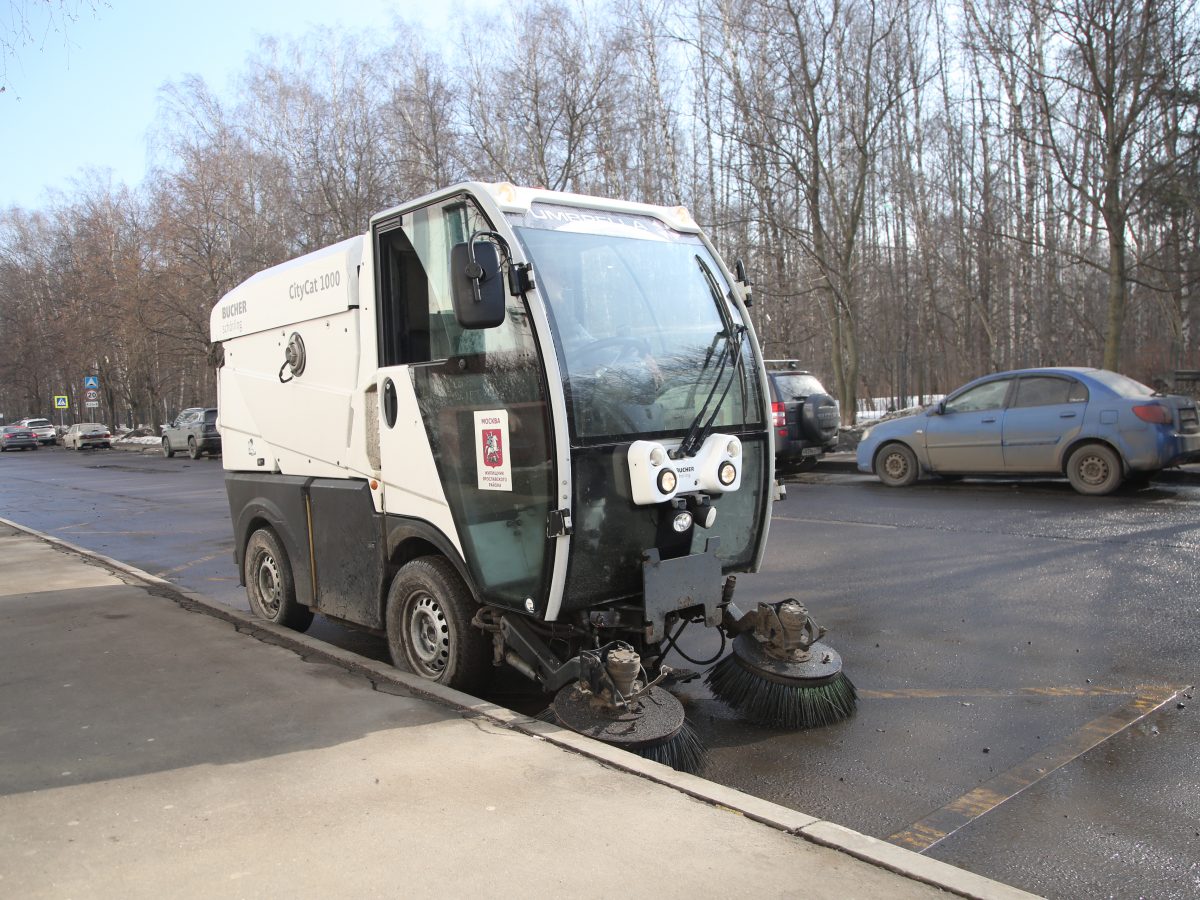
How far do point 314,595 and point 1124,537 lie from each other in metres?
7.52

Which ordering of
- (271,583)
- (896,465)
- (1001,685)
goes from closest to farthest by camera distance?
(1001,685)
(271,583)
(896,465)

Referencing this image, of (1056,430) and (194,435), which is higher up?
(194,435)

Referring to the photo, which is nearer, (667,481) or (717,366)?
(667,481)

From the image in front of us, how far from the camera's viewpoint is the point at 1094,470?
37.9 feet

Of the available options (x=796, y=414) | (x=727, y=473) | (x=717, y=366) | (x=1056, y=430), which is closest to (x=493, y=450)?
(x=727, y=473)

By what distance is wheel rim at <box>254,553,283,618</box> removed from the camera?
6.69 meters

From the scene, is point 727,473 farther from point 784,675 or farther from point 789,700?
point 789,700

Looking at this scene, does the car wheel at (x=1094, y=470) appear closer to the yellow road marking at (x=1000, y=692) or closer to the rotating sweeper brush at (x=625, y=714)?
the yellow road marking at (x=1000, y=692)

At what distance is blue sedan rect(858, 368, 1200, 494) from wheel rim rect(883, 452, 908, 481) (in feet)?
0.08

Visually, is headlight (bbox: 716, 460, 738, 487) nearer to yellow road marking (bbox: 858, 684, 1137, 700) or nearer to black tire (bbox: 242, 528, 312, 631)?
yellow road marking (bbox: 858, 684, 1137, 700)

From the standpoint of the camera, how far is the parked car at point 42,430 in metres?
51.0

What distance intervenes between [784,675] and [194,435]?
105 feet

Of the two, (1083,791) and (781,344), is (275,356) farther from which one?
(781,344)

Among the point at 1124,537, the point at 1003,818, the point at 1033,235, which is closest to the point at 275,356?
the point at 1003,818
